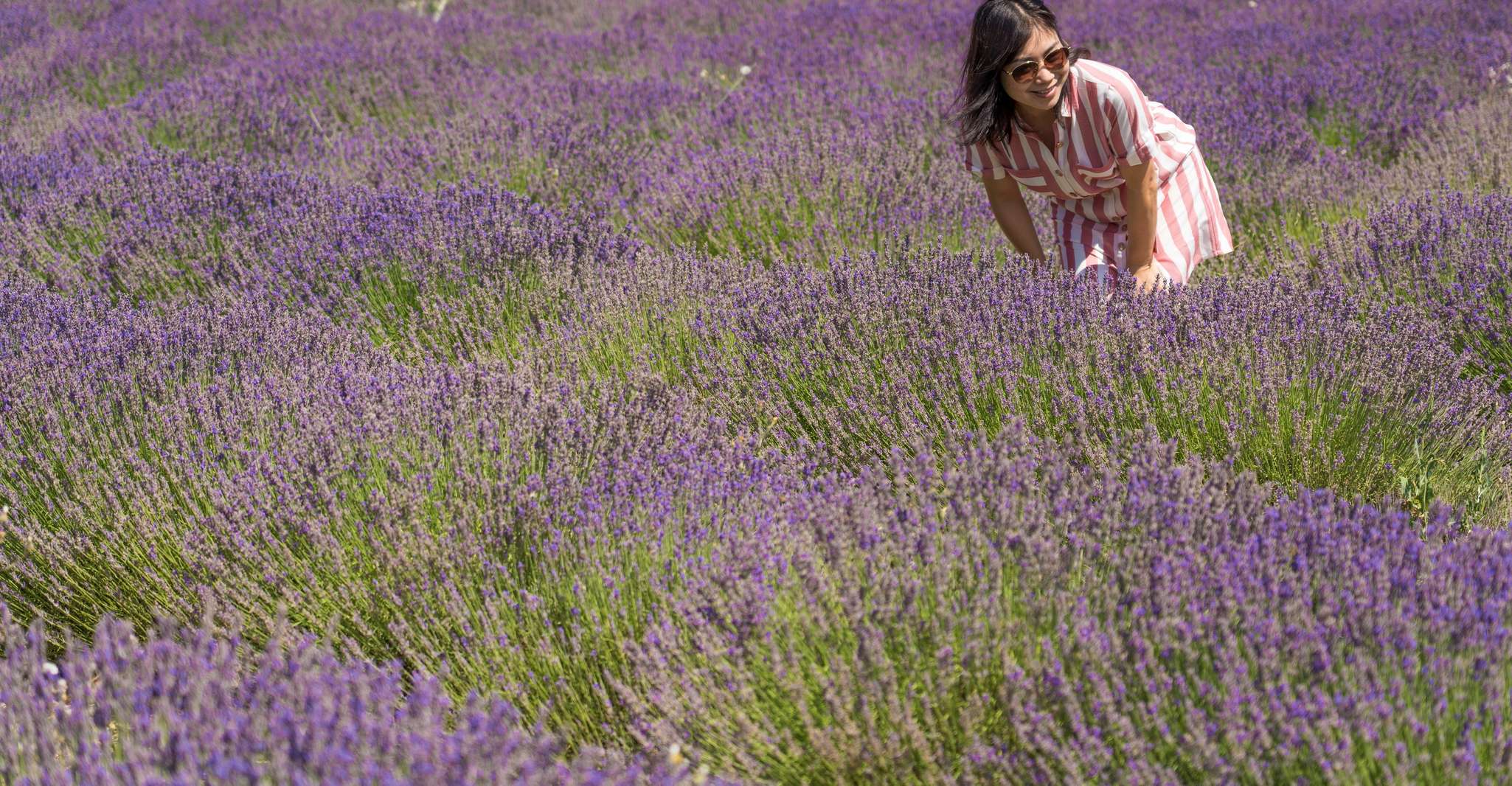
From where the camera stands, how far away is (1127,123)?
2.66 metres

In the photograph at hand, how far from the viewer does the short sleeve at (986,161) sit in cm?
294

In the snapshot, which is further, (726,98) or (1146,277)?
(726,98)

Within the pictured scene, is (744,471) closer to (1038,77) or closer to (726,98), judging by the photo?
(1038,77)

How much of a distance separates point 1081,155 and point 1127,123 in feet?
0.57

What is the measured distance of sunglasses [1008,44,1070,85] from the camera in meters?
2.61

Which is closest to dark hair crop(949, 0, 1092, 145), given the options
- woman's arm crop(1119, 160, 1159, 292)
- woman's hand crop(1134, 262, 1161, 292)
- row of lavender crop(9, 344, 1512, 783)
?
woman's arm crop(1119, 160, 1159, 292)

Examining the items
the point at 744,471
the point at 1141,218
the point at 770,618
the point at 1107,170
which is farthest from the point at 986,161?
the point at 770,618

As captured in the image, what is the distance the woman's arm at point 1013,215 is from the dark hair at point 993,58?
19 cm

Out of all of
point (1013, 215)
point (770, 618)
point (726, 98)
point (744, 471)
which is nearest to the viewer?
point (770, 618)

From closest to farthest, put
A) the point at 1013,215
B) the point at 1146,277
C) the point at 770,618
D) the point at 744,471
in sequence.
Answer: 1. the point at 770,618
2. the point at 744,471
3. the point at 1146,277
4. the point at 1013,215

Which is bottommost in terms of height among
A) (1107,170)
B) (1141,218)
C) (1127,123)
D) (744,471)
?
(744,471)

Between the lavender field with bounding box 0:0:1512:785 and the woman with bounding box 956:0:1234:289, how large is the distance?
201mm

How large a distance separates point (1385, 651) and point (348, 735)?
120cm

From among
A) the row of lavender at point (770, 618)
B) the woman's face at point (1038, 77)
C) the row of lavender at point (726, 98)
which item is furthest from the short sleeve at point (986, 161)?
the row of lavender at point (770, 618)
